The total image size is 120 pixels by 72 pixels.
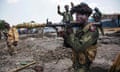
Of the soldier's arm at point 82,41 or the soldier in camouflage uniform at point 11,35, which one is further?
the soldier in camouflage uniform at point 11,35

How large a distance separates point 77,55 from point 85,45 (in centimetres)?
29

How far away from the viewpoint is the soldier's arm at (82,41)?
15.5 feet

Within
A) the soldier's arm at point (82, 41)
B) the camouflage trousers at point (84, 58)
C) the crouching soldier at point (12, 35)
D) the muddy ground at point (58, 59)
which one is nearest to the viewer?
the soldier's arm at point (82, 41)

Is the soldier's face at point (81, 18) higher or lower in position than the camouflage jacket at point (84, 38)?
higher

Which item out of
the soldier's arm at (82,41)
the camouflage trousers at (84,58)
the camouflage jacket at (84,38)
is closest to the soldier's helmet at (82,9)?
the camouflage jacket at (84,38)

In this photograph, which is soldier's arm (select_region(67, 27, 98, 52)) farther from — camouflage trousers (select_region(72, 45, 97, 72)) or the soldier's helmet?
the soldier's helmet

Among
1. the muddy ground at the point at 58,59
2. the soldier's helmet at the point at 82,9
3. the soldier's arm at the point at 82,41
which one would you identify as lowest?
the muddy ground at the point at 58,59

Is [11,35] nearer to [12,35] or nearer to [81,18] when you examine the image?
[12,35]

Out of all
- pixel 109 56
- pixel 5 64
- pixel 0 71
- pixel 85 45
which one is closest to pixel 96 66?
pixel 109 56

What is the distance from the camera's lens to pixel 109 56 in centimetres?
1120

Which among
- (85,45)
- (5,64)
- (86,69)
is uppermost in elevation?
(85,45)

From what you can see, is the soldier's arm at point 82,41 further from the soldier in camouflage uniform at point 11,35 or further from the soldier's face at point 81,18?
the soldier in camouflage uniform at point 11,35

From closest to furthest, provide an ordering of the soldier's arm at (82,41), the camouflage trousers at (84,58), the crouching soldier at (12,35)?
the soldier's arm at (82,41) → the camouflage trousers at (84,58) → the crouching soldier at (12,35)

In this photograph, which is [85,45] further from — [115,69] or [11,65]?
[11,65]
